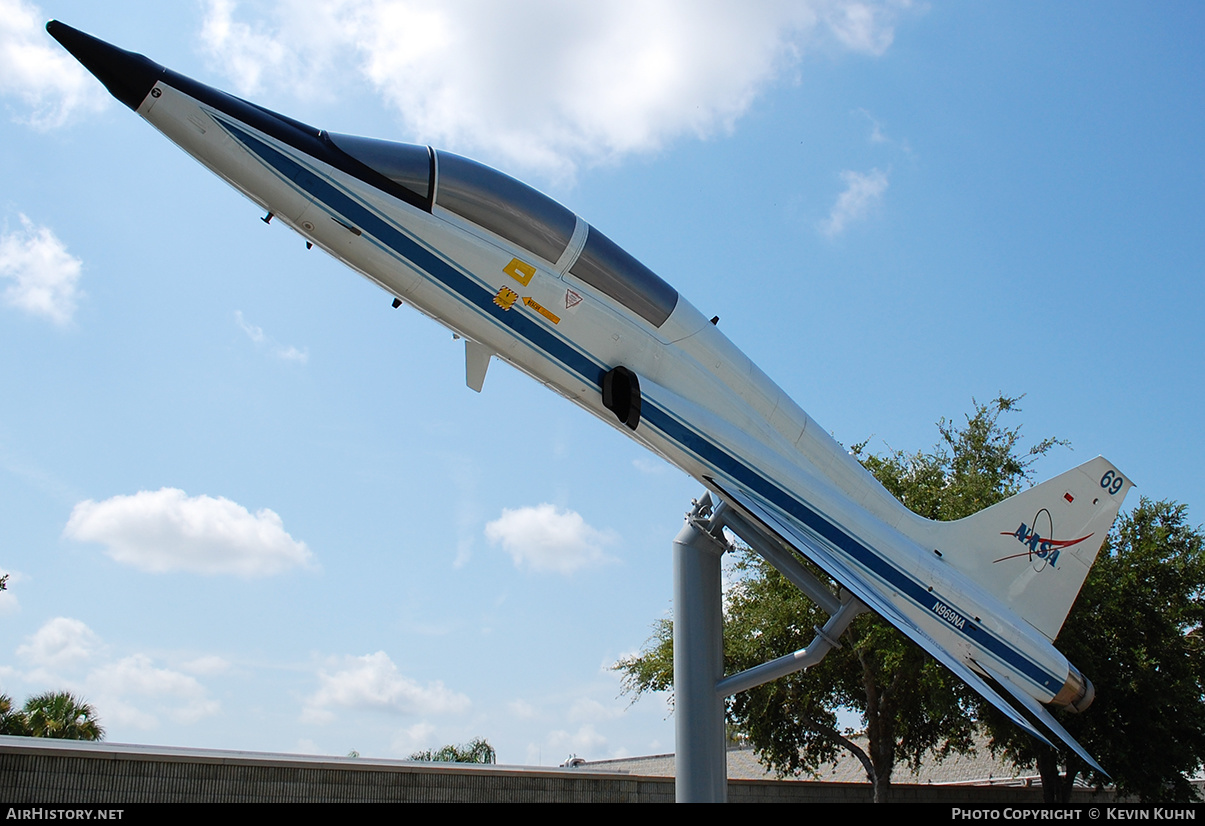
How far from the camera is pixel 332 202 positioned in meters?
7.96

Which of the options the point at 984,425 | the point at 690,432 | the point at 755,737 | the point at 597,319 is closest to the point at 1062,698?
the point at 690,432

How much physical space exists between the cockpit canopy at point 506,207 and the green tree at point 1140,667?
12.9 meters

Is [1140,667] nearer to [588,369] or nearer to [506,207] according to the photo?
[588,369]

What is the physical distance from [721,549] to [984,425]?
58.4 feet

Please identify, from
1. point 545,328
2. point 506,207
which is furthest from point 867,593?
A: point 506,207

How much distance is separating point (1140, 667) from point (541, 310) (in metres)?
15.4

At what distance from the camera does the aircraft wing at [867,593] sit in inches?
331

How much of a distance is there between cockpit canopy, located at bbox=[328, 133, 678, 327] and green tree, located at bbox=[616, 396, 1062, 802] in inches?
444

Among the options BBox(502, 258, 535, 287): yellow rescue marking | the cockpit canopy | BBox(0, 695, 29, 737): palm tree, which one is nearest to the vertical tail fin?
the cockpit canopy

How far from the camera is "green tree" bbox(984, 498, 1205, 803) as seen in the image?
16875 mm

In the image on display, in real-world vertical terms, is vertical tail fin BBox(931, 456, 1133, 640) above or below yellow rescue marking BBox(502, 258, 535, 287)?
below

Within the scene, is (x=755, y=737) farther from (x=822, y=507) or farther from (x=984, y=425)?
(x=822, y=507)

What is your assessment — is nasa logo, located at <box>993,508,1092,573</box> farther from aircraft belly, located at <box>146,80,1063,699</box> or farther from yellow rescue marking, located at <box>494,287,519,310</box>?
yellow rescue marking, located at <box>494,287,519,310</box>

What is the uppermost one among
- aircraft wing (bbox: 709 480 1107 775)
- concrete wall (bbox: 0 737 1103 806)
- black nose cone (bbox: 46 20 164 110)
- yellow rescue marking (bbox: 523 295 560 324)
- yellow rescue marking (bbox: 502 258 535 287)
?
black nose cone (bbox: 46 20 164 110)
